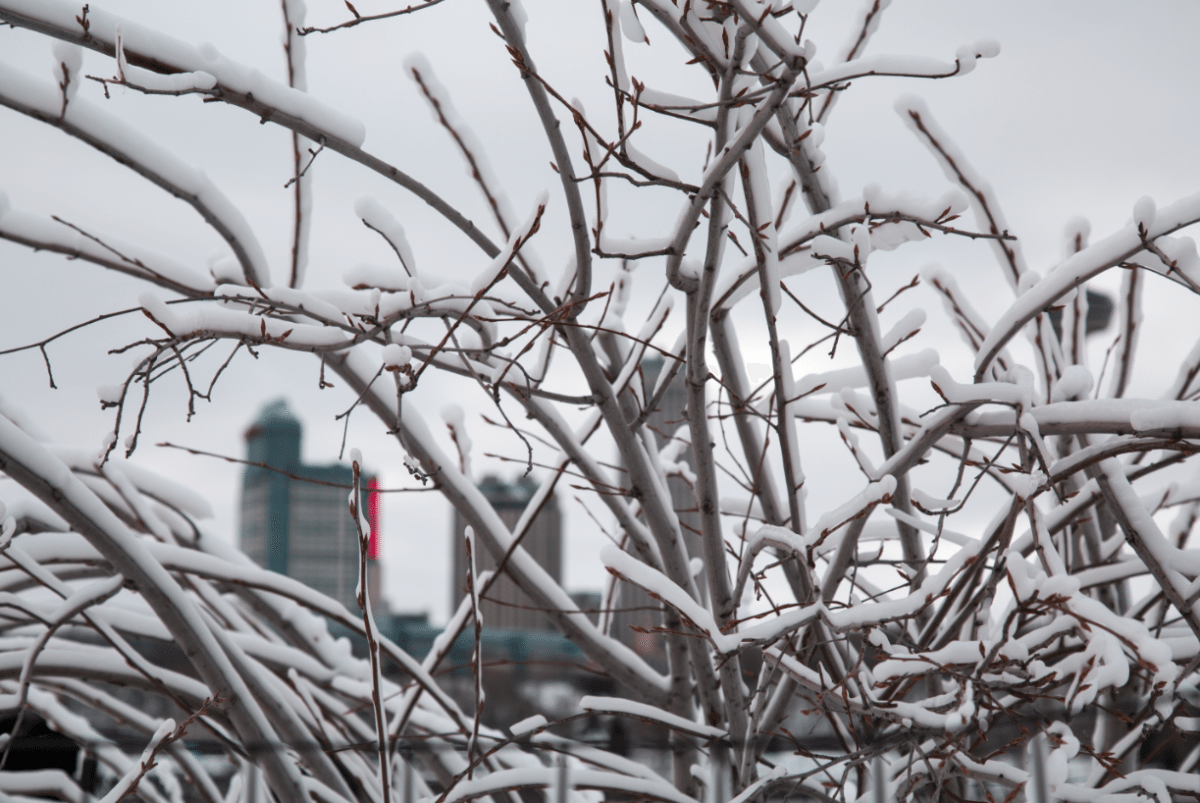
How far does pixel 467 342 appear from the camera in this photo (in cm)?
245

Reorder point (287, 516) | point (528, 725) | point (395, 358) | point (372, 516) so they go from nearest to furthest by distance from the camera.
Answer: point (395, 358) < point (528, 725) < point (372, 516) < point (287, 516)

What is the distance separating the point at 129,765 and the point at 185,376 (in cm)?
173

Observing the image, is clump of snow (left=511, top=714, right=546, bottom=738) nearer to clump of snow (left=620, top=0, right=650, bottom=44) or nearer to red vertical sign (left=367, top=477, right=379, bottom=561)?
red vertical sign (left=367, top=477, right=379, bottom=561)

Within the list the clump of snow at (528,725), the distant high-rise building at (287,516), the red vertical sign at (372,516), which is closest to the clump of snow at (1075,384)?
the clump of snow at (528,725)

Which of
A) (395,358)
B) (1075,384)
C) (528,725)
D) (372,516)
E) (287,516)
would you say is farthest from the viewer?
(287,516)

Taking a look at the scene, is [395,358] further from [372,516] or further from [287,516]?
[287,516]

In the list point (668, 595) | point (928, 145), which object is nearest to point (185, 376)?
point (668, 595)

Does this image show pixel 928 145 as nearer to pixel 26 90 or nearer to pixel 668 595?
pixel 668 595

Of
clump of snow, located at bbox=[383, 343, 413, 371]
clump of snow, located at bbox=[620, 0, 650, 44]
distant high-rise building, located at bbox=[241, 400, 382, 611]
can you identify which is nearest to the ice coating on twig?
clump of snow, located at bbox=[383, 343, 413, 371]

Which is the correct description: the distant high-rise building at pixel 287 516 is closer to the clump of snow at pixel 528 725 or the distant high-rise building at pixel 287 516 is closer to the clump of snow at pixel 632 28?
the clump of snow at pixel 528 725

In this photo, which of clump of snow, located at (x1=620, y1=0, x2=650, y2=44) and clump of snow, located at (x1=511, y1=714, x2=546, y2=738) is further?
clump of snow, located at (x1=511, y1=714, x2=546, y2=738)

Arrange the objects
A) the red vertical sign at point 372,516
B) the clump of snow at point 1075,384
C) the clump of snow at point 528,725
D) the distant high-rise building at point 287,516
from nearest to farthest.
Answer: the red vertical sign at point 372,516
the clump of snow at point 528,725
the clump of snow at point 1075,384
the distant high-rise building at point 287,516

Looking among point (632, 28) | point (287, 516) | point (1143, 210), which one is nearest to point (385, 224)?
point (632, 28)

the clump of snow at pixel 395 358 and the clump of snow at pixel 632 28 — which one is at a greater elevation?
the clump of snow at pixel 632 28
